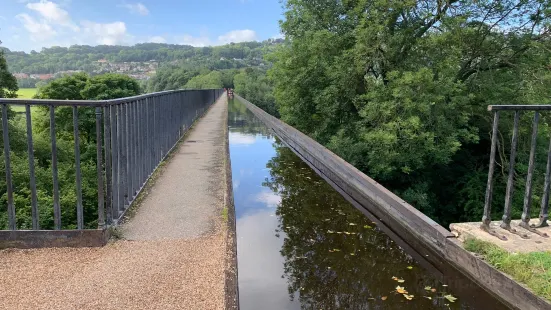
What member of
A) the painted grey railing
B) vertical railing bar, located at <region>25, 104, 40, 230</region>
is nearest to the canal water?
the painted grey railing

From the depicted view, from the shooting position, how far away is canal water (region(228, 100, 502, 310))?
13.4 feet

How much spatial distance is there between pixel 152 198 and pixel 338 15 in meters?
11.4

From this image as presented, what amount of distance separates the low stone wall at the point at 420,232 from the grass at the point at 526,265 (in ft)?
0.20

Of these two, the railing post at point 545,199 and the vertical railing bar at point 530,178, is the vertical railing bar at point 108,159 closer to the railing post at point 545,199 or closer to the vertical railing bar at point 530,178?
the vertical railing bar at point 530,178

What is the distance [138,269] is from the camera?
142 inches

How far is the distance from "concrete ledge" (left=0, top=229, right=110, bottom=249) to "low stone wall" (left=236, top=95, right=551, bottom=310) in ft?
11.7

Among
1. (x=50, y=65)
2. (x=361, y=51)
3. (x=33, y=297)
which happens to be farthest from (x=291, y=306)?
(x=50, y=65)

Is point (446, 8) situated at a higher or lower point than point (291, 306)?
higher

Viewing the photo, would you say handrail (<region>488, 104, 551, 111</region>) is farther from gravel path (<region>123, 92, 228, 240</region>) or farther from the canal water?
gravel path (<region>123, 92, 228, 240</region>)

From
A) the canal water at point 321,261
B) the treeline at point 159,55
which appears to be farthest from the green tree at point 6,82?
the treeline at point 159,55

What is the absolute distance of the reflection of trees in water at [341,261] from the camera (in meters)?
4.09

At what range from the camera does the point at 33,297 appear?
3.08 m

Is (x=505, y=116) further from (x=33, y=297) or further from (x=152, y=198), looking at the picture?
(x=33, y=297)

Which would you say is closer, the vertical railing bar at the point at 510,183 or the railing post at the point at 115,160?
the vertical railing bar at the point at 510,183
